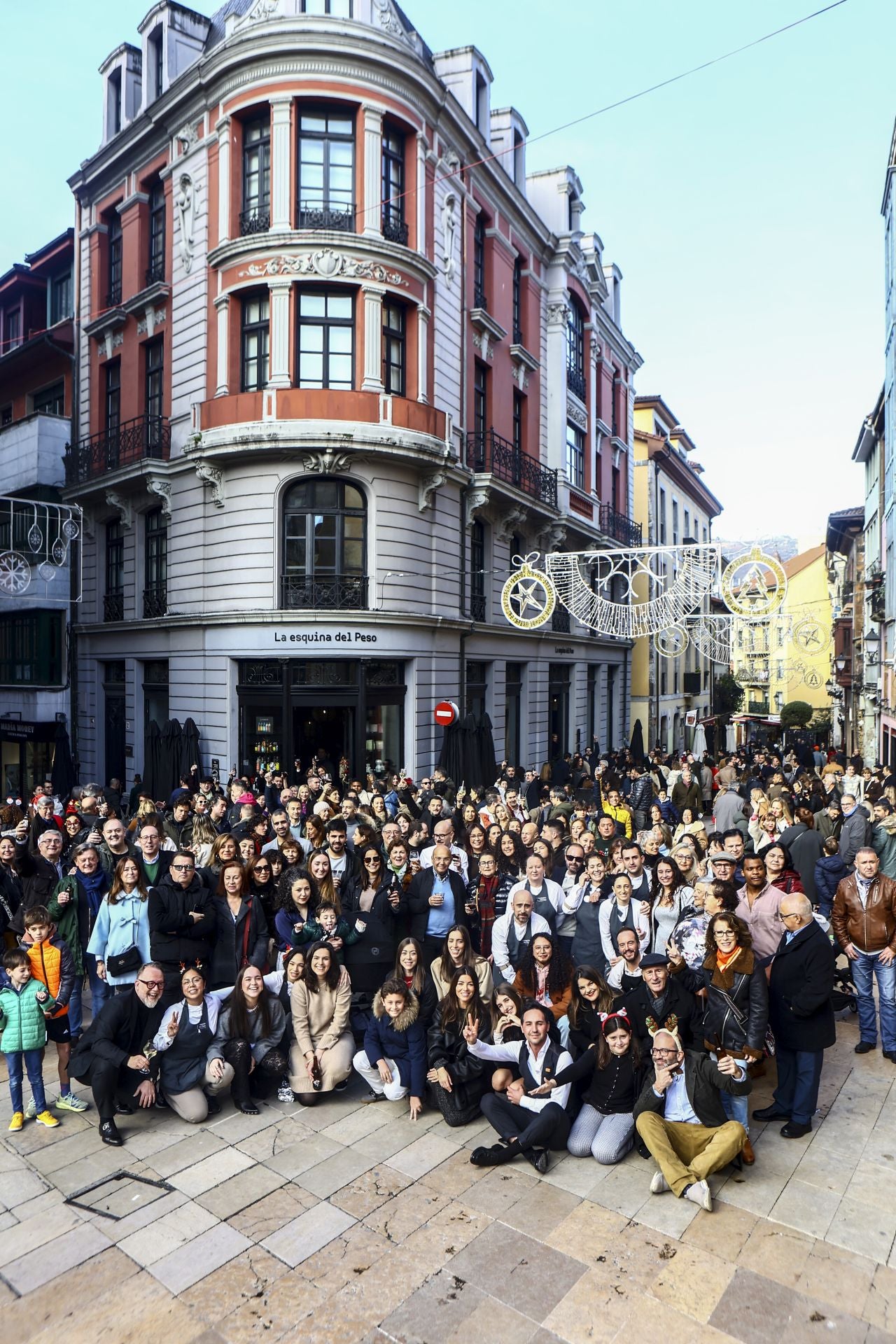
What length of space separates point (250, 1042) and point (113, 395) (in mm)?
23044

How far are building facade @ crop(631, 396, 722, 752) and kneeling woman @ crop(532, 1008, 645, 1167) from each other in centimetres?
3130

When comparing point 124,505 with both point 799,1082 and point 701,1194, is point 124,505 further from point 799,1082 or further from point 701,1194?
point 701,1194

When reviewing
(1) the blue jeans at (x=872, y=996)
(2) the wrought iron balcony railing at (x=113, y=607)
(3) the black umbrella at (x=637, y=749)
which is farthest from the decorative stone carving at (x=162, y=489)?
(1) the blue jeans at (x=872, y=996)

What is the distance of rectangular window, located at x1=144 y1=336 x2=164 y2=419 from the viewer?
23391 mm

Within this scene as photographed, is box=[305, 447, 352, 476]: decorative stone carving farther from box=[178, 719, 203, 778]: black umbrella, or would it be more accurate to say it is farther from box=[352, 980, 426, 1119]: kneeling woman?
box=[352, 980, 426, 1119]: kneeling woman

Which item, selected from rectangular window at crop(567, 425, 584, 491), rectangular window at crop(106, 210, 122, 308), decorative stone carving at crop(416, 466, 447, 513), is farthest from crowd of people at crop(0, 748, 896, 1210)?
rectangular window at crop(567, 425, 584, 491)

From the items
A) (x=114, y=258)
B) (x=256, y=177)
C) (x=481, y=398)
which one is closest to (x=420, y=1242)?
(x=256, y=177)

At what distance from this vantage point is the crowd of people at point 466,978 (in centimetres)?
656

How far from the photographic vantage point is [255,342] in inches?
808

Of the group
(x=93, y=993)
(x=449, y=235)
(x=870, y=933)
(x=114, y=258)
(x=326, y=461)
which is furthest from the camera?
(x=114, y=258)

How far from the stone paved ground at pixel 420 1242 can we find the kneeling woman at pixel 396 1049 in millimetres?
343

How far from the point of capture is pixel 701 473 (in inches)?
2397

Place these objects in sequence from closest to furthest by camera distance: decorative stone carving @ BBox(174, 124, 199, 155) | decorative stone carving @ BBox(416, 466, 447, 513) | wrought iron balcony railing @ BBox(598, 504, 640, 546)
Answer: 1. decorative stone carving @ BBox(416, 466, 447, 513)
2. decorative stone carving @ BBox(174, 124, 199, 155)
3. wrought iron balcony railing @ BBox(598, 504, 640, 546)

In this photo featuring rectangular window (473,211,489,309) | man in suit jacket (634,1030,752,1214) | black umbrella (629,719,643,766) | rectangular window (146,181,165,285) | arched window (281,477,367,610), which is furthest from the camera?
rectangular window (473,211,489,309)
